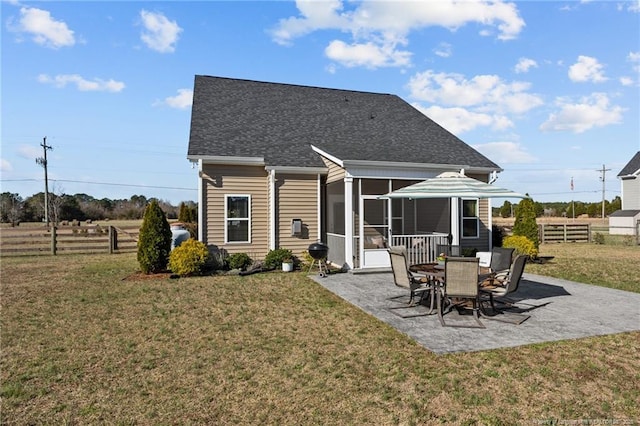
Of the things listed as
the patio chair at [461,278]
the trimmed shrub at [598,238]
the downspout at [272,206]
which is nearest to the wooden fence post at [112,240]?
the downspout at [272,206]

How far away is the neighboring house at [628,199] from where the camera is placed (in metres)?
27.9

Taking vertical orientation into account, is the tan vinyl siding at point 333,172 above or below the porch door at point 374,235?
above

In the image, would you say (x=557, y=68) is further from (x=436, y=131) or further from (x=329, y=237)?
(x=329, y=237)

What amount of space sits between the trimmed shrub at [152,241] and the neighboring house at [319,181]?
4.01ft

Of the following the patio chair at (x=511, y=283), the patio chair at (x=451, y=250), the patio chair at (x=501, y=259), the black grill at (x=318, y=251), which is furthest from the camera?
the black grill at (x=318, y=251)

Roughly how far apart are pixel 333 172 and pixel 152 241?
6062mm

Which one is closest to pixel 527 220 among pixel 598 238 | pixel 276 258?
pixel 276 258

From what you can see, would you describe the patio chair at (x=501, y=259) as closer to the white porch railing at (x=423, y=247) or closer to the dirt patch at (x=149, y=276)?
the white porch railing at (x=423, y=247)

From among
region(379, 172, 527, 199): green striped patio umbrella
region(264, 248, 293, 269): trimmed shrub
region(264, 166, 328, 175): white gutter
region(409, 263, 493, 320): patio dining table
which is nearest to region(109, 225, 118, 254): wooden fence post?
region(264, 248, 293, 269): trimmed shrub

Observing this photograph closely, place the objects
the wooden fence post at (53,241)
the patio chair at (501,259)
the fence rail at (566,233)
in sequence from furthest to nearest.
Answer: the fence rail at (566,233) < the wooden fence post at (53,241) < the patio chair at (501,259)

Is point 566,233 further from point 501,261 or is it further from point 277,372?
point 277,372

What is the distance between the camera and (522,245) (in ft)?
42.8

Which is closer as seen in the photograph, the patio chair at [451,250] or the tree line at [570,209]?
the patio chair at [451,250]

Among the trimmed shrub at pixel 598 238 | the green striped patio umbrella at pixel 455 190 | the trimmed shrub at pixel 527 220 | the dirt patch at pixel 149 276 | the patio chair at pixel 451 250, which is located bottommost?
the dirt patch at pixel 149 276
